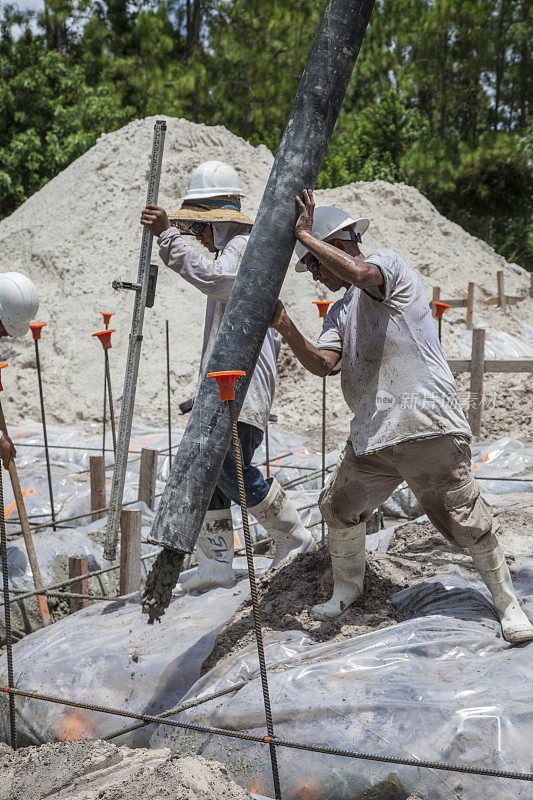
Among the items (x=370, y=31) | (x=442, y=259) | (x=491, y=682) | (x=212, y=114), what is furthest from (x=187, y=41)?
(x=491, y=682)

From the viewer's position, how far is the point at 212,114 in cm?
2162

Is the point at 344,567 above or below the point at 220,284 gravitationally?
below

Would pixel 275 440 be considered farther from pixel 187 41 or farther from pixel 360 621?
pixel 187 41

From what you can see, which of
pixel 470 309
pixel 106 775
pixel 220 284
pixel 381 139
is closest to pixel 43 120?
pixel 381 139

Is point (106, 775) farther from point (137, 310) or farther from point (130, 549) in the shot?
point (137, 310)

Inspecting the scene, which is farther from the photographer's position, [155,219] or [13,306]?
[13,306]

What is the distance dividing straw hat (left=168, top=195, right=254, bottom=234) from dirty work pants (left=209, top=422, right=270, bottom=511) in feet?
2.94

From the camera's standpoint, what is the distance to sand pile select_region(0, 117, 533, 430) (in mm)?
10000

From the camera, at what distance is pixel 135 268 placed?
11312mm

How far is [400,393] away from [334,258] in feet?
1.69

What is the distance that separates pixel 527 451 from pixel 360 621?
13.0ft

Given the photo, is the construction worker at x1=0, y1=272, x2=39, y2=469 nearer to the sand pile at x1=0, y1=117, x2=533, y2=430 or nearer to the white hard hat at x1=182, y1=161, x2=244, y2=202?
the white hard hat at x1=182, y1=161, x2=244, y2=202

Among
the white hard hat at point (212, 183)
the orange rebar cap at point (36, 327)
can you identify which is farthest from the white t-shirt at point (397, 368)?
the orange rebar cap at point (36, 327)

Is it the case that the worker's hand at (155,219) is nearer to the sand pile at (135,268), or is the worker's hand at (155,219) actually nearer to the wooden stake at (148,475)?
the wooden stake at (148,475)
